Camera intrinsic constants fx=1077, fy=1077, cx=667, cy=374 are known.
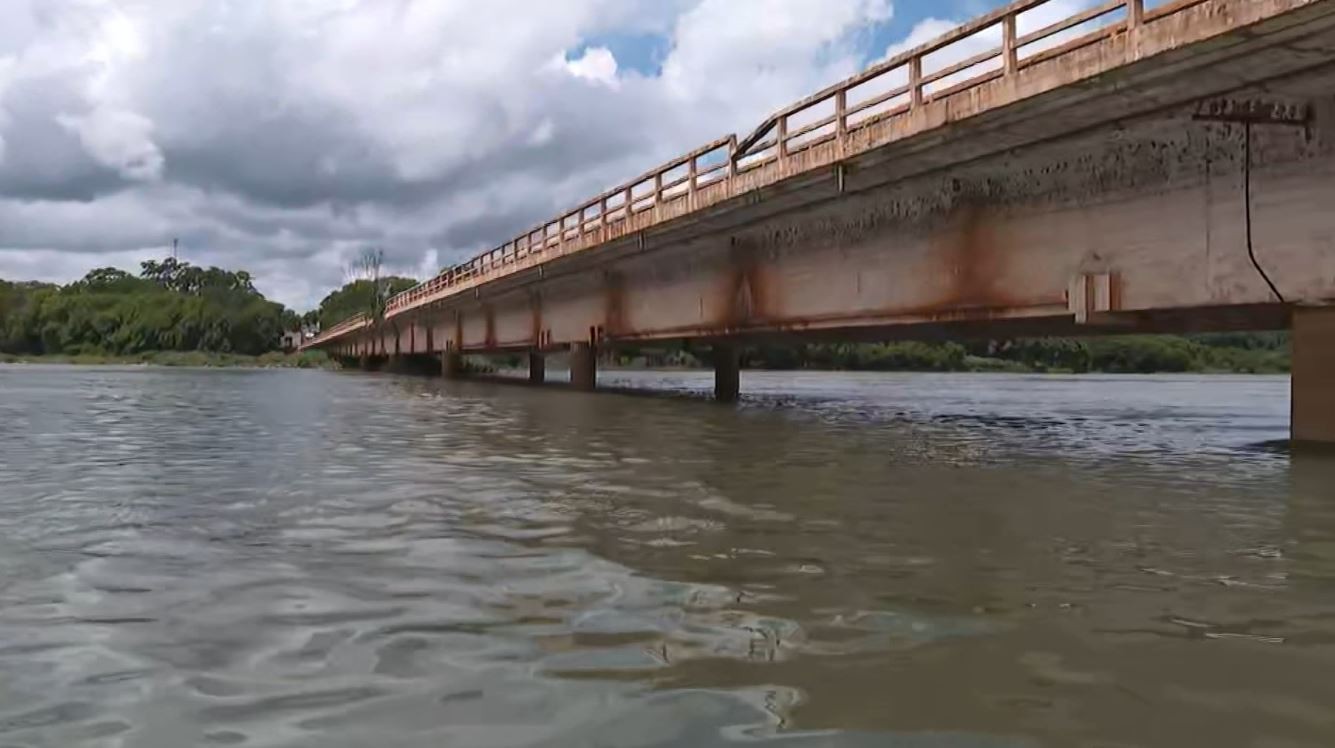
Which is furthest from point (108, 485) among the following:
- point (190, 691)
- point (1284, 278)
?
point (1284, 278)

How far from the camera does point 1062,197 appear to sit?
629 inches

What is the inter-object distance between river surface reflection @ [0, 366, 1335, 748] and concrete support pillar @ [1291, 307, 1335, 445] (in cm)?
183

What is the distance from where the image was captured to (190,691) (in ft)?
14.5

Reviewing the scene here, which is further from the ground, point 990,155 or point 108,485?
point 990,155

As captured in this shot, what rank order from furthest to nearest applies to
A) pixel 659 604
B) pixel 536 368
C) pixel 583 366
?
pixel 536 368, pixel 583 366, pixel 659 604

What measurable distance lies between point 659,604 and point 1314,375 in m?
12.3

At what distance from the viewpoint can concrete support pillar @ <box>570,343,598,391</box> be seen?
3825cm

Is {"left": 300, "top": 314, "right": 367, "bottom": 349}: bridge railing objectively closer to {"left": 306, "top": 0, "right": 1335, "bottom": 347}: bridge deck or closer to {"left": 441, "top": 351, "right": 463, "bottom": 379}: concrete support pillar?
{"left": 441, "top": 351, "right": 463, "bottom": 379}: concrete support pillar

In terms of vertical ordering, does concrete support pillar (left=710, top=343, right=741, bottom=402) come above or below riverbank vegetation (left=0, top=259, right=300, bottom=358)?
below

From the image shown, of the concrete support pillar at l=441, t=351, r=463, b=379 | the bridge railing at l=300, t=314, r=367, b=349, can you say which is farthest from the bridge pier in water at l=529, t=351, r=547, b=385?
the bridge railing at l=300, t=314, r=367, b=349

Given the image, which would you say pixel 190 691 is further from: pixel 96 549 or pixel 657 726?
pixel 96 549

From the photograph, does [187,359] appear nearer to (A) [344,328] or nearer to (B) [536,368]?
(A) [344,328]

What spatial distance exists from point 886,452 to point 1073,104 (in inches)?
207

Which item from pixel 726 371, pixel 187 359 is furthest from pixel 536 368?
pixel 187 359
